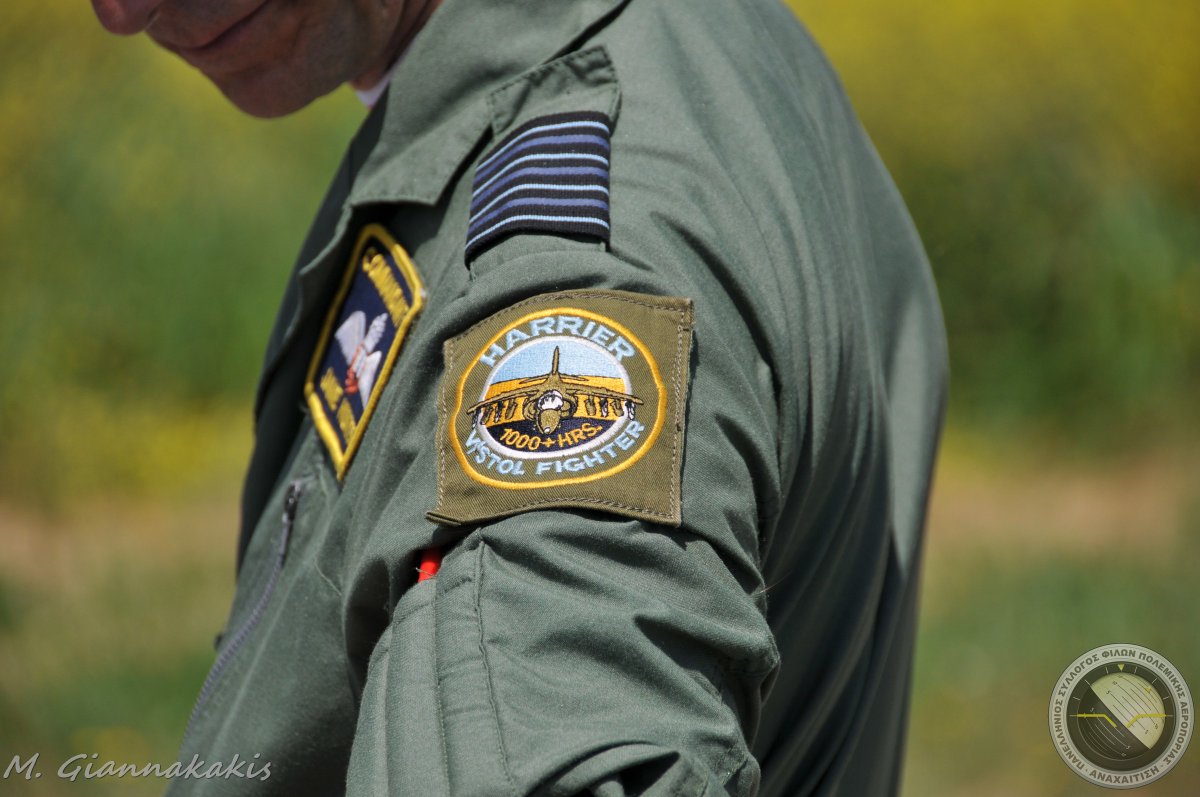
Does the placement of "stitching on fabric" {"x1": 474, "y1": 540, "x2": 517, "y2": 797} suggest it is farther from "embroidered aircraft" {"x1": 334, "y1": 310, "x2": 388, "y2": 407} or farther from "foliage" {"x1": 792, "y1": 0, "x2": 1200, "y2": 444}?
"foliage" {"x1": 792, "y1": 0, "x2": 1200, "y2": 444}

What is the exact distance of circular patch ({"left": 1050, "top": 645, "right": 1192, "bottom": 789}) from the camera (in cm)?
106

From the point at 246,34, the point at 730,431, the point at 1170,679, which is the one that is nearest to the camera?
the point at 730,431

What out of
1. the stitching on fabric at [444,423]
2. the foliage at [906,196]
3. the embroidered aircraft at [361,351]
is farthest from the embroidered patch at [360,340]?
the foliage at [906,196]

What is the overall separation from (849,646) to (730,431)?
0.32m

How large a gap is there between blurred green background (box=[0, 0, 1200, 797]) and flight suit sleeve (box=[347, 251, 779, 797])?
2.65 metres

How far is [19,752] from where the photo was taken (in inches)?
116

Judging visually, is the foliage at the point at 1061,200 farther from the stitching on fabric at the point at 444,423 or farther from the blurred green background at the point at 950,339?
the stitching on fabric at the point at 444,423

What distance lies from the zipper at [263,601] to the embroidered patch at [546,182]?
279 mm

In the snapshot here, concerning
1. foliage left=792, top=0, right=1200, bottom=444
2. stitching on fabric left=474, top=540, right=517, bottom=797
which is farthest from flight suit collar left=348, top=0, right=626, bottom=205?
foliage left=792, top=0, right=1200, bottom=444

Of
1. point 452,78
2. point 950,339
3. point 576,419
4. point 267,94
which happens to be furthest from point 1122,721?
point 950,339

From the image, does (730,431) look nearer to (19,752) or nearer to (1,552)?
(19,752)

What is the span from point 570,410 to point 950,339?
3080 millimetres

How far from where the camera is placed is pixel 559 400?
2.13 feet

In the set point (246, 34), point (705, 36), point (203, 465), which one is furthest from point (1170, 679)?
point (203, 465)
